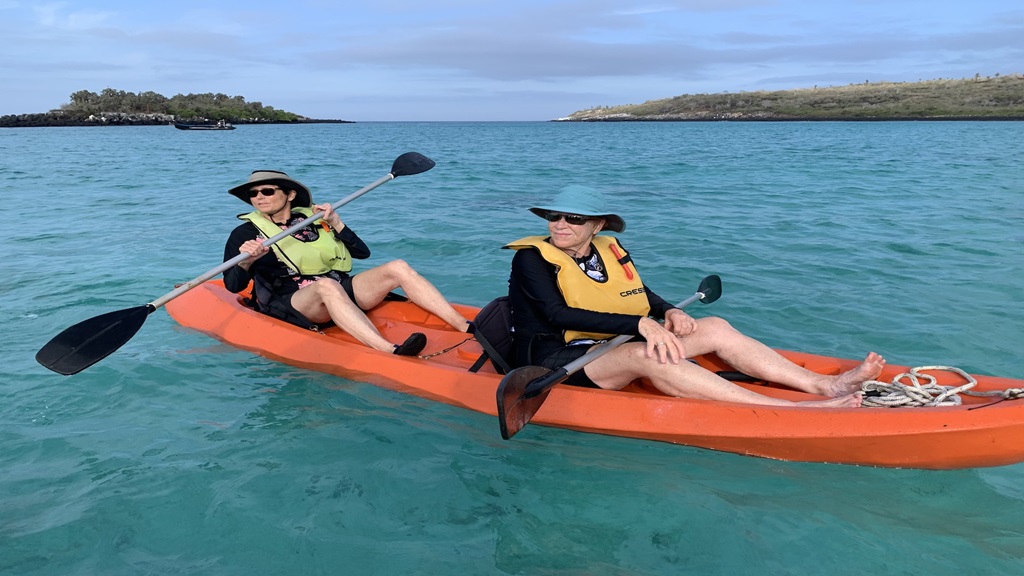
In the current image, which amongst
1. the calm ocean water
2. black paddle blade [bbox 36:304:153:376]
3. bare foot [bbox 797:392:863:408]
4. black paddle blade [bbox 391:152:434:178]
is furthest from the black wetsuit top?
black paddle blade [bbox 391:152:434:178]

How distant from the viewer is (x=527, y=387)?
339 cm

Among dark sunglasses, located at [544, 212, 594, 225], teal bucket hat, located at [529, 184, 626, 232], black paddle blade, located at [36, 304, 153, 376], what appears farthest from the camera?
black paddle blade, located at [36, 304, 153, 376]

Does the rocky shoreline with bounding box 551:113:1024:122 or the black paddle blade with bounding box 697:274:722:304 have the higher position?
the rocky shoreline with bounding box 551:113:1024:122

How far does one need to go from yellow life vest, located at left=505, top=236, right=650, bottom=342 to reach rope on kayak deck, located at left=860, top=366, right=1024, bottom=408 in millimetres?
1142

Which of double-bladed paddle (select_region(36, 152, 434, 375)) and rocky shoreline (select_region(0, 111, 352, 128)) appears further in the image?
rocky shoreline (select_region(0, 111, 352, 128))

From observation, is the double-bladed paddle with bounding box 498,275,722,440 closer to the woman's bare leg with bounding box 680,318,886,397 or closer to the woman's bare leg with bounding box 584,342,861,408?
the woman's bare leg with bounding box 584,342,861,408

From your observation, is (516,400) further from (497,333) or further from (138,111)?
(138,111)

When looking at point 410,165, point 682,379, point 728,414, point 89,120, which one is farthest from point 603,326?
point 89,120

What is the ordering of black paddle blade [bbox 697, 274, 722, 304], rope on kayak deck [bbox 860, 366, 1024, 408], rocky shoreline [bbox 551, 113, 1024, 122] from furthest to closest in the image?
rocky shoreline [bbox 551, 113, 1024, 122] → black paddle blade [bbox 697, 274, 722, 304] → rope on kayak deck [bbox 860, 366, 1024, 408]

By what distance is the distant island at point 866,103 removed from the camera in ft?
211

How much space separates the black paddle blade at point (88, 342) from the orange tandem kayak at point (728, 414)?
2.95 feet

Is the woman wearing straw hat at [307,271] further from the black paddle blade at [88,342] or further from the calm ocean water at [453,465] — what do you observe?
the black paddle blade at [88,342]

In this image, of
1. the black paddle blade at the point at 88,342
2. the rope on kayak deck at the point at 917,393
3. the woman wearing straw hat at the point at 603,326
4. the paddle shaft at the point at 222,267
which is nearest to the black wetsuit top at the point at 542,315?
the woman wearing straw hat at the point at 603,326

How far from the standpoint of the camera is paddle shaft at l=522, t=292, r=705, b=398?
336 centimetres
